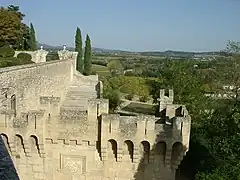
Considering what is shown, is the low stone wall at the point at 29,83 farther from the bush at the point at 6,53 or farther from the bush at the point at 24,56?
the bush at the point at 24,56

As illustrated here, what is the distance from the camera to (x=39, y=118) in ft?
27.8

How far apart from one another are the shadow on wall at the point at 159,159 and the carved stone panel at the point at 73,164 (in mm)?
1590

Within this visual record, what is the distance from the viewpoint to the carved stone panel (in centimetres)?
895

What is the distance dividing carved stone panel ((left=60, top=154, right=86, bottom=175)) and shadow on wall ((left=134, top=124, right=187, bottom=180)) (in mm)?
1590

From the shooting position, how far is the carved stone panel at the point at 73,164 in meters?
8.95

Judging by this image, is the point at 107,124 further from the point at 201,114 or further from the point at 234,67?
the point at 234,67

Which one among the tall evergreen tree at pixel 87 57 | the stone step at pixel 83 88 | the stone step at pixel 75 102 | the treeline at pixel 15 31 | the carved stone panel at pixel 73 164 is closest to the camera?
the carved stone panel at pixel 73 164

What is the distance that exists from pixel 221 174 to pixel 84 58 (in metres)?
34.8

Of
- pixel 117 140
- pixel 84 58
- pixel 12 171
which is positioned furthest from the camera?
pixel 84 58

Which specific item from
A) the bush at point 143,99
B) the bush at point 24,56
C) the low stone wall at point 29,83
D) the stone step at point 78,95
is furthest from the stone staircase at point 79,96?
the bush at point 143,99

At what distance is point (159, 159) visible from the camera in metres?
8.79

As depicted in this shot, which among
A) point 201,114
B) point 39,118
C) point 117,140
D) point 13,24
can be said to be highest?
point 13,24

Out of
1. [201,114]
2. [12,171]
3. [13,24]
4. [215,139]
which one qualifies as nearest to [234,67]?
[201,114]

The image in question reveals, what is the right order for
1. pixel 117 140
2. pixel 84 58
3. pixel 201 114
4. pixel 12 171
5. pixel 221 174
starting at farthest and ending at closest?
pixel 84 58
pixel 201 114
pixel 117 140
pixel 221 174
pixel 12 171
